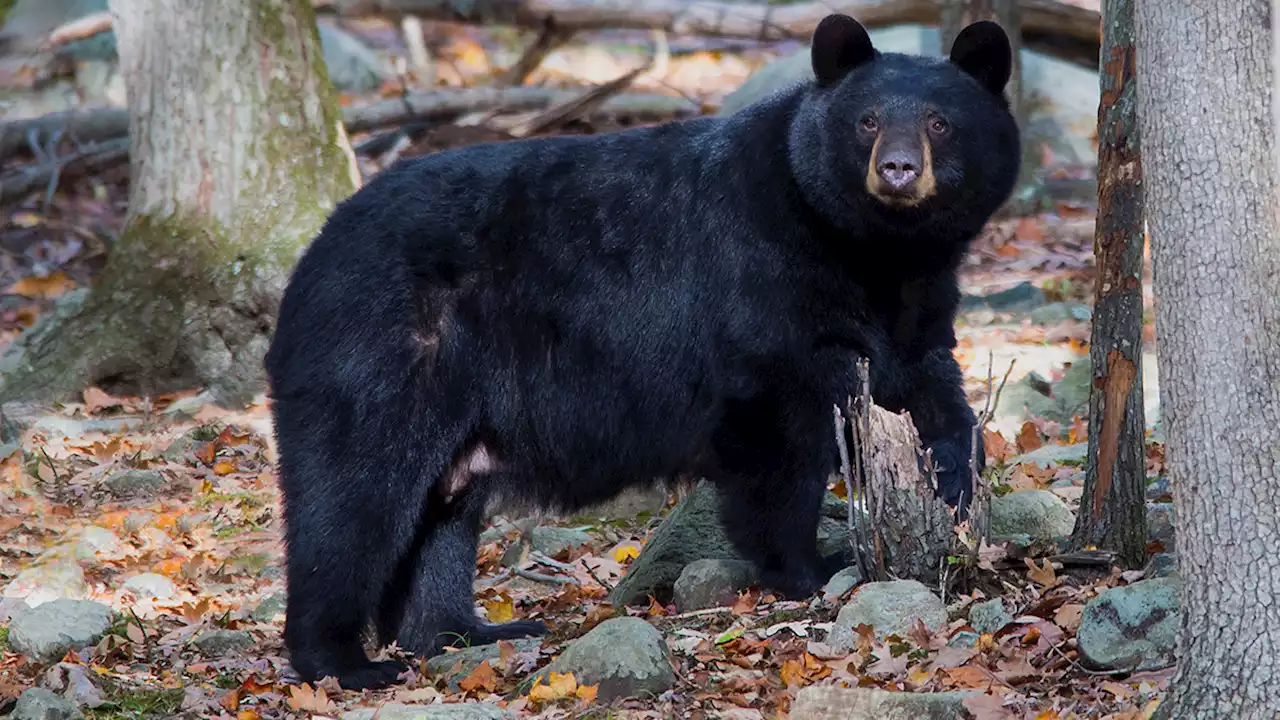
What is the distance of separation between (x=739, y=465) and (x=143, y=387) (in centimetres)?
429

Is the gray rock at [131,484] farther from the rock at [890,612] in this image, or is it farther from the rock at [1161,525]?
the rock at [1161,525]

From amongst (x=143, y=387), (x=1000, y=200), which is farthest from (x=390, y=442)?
(x=143, y=387)

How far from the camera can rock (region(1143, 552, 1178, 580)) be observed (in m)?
4.61

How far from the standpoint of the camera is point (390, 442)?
5.13 m

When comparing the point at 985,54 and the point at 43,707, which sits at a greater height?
the point at 985,54

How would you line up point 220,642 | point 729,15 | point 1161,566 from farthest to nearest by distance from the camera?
point 729,15 < point 220,642 < point 1161,566

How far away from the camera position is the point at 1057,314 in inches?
348

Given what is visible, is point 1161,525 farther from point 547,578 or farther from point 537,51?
point 537,51

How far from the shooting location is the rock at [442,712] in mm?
4172

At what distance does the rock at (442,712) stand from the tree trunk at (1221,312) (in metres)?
1.83

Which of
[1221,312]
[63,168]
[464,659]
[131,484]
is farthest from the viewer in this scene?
[63,168]

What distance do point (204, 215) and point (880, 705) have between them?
5.61 meters

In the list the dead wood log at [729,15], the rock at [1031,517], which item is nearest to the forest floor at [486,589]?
the rock at [1031,517]

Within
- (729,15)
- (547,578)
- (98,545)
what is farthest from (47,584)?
(729,15)
